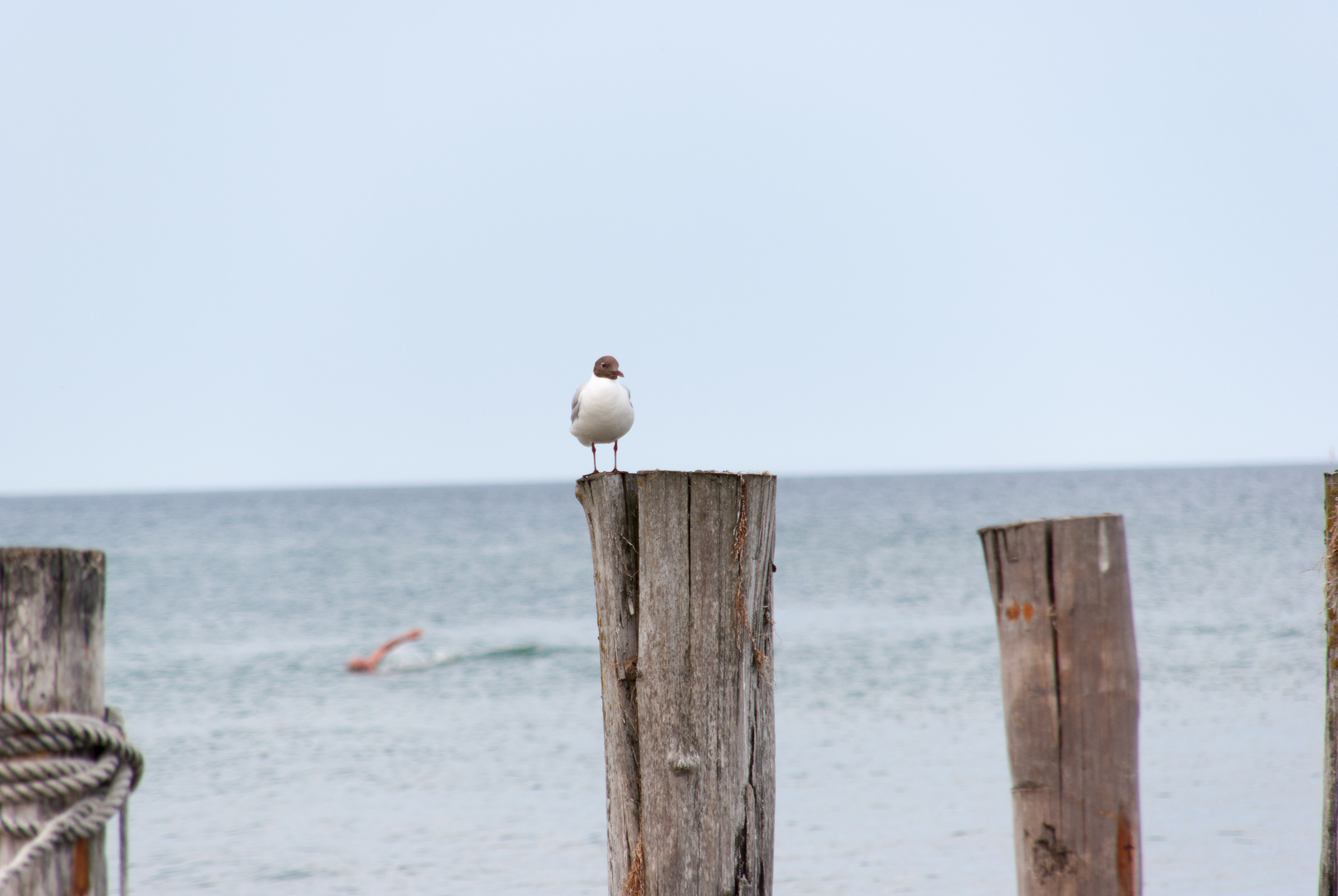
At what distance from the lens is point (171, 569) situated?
44.9m

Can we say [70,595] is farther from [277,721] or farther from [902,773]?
[277,721]

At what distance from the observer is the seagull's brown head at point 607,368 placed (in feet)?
19.9

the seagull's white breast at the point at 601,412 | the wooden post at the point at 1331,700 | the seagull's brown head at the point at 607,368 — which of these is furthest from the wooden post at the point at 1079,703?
the seagull's brown head at the point at 607,368

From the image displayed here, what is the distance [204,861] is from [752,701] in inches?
338

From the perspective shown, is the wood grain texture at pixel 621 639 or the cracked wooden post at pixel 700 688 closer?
the cracked wooden post at pixel 700 688

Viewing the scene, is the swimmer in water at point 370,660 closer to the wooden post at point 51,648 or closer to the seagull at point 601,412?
the seagull at point 601,412

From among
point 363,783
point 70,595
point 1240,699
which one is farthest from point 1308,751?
point 70,595

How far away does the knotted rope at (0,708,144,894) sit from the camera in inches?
93.7

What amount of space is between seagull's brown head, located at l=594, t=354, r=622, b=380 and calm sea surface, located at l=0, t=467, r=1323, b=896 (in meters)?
5.14

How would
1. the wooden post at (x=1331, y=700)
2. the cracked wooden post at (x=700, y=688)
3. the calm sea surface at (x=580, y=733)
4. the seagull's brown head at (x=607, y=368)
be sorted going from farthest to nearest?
the calm sea surface at (x=580, y=733)
the seagull's brown head at (x=607, y=368)
the cracked wooden post at (x=700, y=688)
the wooden post at (x=1331, y=700)

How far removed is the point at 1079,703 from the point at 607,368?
11.7 feet

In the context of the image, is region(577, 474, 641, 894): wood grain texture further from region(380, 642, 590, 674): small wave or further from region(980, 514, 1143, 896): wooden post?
region(380, 642, 590, 674): small wave

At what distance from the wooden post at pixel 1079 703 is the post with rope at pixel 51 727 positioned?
7.59 feet

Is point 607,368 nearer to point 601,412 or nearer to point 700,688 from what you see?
point 601,412
